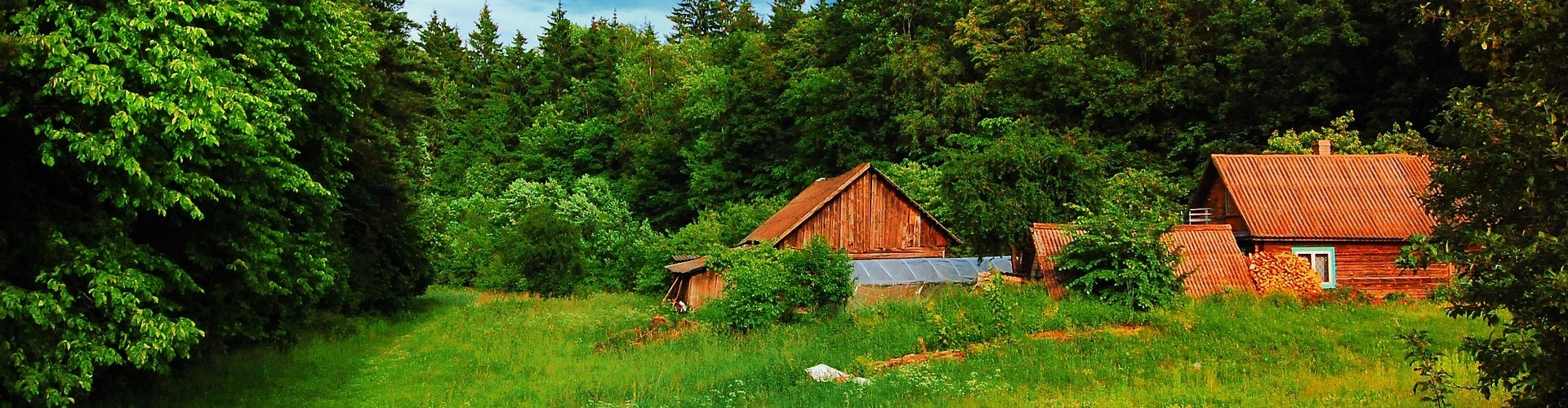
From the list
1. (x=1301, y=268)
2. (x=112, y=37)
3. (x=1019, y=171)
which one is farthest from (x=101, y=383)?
(x=1301, y=268)

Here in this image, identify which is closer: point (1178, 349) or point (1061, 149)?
point (1178, 349)

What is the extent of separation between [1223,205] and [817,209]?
483 inches

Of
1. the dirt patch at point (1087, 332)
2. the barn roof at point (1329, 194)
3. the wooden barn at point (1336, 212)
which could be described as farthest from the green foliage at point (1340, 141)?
the dirt patch at point (1087, 332)

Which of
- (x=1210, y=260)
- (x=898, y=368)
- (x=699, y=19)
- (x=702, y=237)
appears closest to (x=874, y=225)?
(x=702, y=237)

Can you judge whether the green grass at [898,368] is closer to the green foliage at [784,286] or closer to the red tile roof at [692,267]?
the green foliage at [784,286]

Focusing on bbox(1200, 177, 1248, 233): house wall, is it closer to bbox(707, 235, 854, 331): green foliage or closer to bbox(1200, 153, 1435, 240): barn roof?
bbox(1200, 153, 1435, 240): barn roof

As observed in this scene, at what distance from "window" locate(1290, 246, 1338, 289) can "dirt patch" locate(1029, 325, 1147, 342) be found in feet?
30.1

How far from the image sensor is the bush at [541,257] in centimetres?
4097

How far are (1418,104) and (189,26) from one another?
1519 inches

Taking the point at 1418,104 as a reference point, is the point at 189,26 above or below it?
below

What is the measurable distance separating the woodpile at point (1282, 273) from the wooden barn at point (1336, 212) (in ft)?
4.70

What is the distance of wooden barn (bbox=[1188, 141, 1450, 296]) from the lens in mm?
25125

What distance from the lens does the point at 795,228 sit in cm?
3244

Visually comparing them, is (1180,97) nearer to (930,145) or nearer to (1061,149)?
(930,145)
